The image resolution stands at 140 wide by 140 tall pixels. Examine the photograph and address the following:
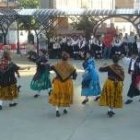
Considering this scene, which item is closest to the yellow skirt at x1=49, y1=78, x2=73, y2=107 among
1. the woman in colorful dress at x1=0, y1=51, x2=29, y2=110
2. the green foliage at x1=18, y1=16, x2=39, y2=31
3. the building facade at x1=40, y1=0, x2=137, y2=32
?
the woman in colorful dress at x1=0, y1=51, x2=29, y2=110

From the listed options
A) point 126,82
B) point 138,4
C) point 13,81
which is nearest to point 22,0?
point 138,4

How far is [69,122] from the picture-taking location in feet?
38.8

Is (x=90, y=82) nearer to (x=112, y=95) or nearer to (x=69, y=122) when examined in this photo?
(x=112, y=95)

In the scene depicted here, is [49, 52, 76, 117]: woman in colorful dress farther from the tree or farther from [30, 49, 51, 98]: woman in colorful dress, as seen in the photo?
the tree

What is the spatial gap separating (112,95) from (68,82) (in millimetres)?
1028

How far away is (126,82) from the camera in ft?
62.3

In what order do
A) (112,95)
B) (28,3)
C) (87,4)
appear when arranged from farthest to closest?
(87,4) → (28,3) → (112,95)

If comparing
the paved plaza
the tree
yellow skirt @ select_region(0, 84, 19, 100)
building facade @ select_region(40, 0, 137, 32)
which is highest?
building facade @ select_region(40, 0, 137, 32)

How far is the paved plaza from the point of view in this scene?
413 inches

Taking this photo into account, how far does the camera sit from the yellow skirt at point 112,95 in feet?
40.2

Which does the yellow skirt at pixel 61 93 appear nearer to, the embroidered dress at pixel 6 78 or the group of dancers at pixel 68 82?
the group of dancers at pixel 68 82

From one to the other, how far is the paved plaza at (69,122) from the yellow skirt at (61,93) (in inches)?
13.8

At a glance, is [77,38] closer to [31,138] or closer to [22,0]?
[31,138]

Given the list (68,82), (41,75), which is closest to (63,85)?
(68,82)
